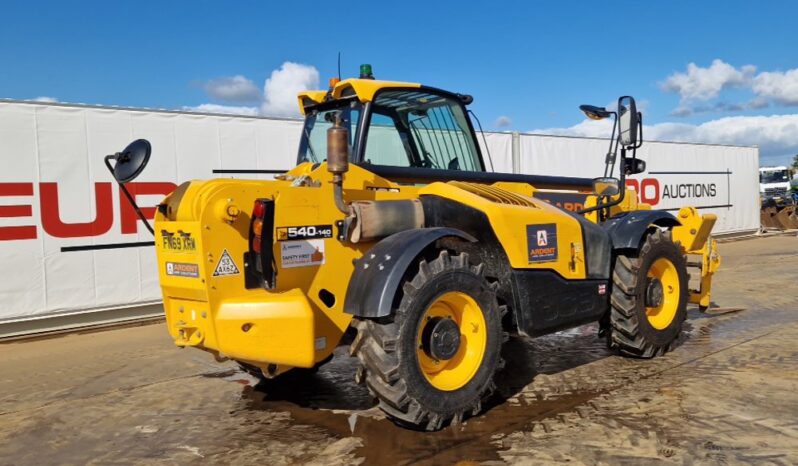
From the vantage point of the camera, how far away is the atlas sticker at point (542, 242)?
4559 millimetres

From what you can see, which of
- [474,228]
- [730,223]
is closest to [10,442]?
[474,228]

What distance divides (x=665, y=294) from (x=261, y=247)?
3.94 meters

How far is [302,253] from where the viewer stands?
13.1ft

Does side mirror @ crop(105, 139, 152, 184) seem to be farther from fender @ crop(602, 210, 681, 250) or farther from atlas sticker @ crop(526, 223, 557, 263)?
fender @ crop(602, 210, 681, 250)

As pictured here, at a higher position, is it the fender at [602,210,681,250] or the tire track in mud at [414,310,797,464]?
the fender at [602,210,681,250]

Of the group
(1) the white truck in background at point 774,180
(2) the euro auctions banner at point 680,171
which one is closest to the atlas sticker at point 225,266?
(2) the euro auctions banner at point 680,171

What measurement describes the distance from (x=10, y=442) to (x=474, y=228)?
3.35 metres

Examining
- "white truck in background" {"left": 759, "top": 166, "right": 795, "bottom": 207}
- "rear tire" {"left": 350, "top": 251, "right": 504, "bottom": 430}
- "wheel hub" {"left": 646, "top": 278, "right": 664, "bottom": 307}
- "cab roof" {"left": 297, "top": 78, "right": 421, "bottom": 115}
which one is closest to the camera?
"rear tire" {"left": 350, "top": 251, "right": 504, "bottom": 430}

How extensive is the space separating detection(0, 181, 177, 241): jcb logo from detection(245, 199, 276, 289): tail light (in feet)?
18.3

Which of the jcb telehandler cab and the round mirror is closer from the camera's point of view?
the jcb telehandler cab

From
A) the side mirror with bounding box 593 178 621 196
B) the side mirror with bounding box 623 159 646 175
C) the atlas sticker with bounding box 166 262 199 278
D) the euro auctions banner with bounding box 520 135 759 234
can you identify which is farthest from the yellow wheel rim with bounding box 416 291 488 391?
the euro auctions banner with bounding box 520 135 759 234

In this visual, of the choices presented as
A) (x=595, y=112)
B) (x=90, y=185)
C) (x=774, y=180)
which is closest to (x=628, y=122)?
(x=595, y=112)

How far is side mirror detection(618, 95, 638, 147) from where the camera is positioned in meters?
5.12

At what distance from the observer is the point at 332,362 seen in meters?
6.02
